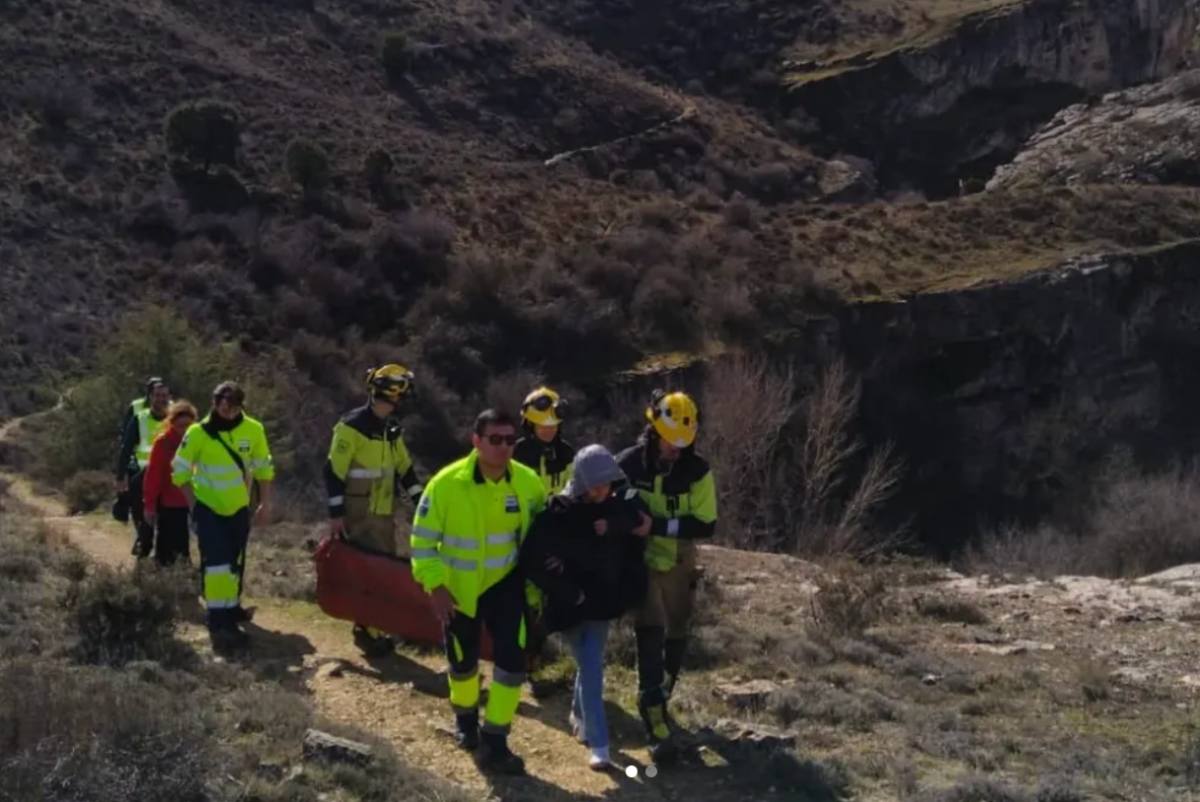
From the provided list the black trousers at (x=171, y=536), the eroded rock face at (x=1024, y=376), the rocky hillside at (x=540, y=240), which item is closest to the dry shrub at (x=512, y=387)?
the rocky hillside at (x=540, y=240)

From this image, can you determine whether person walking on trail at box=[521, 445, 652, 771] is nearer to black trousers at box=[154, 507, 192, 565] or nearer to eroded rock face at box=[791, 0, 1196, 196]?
black trousers at box=[154, 507, 192, 565]

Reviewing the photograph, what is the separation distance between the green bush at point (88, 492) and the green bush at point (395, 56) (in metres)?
36.8

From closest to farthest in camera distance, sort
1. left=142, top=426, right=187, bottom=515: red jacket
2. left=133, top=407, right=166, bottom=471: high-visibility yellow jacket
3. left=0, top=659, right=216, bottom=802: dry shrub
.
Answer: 1. left=0, top=659, right=216, bottom=802: dry shrub
2. left=142, top=426, right=187, bottom=515: red jacket
3. left=133, top=407, right=166, bottom=471: high-visibility yellow jacket

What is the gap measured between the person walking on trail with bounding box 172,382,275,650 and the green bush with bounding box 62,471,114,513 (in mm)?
9761

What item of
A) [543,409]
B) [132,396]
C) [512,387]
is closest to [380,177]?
[512,387]

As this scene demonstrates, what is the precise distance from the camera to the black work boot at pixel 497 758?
23.4ft

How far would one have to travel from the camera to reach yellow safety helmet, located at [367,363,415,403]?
9.25 metres

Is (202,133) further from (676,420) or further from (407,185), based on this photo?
(676,420)

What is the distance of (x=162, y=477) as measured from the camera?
10.8m

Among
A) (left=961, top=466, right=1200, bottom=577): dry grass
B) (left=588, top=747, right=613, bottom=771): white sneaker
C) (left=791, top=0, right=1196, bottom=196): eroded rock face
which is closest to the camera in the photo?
(left=588, top=747, right=613, bottom=771): white sneaker

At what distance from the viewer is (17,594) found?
1016 cm

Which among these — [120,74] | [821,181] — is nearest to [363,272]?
[120,74]

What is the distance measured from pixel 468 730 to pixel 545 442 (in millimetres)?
1779

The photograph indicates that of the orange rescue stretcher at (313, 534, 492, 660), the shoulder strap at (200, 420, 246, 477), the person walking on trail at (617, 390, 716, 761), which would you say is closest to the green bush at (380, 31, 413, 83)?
the shoulder strap at (200, 420, 246, 477)
